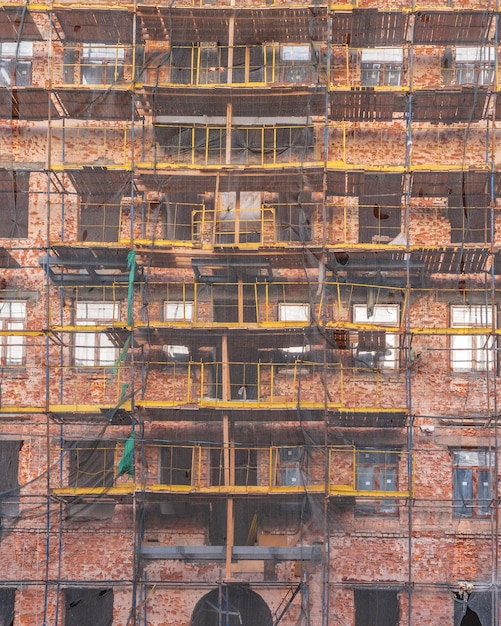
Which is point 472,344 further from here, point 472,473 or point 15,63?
point 15,63

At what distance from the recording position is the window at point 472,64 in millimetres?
20531

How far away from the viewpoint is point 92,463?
1955cm

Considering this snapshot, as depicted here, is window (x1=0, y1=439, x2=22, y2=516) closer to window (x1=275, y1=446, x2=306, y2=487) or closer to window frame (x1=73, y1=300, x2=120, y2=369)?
window frame (x1=73, y1=300, x2=120, y2=369)

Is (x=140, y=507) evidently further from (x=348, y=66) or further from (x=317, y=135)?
(x=348, y=66)

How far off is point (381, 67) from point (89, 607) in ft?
41.7

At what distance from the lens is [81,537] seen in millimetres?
19328

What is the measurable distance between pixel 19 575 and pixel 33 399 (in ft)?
11.3

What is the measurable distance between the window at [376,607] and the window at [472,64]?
10.6 meters

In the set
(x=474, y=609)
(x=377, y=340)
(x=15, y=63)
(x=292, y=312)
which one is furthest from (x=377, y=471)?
(x=15, y=63)

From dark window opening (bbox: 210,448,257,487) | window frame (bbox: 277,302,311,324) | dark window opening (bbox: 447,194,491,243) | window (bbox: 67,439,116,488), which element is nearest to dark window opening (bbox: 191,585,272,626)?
dark window opening (bbox: 210,448,257,487)

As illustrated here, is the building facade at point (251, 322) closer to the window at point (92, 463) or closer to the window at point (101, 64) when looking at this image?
the window at point (92, 463)

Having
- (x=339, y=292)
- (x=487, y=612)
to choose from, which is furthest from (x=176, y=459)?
(x=487, y=612)

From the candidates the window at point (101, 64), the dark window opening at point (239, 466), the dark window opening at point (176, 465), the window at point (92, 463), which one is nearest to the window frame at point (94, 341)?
the window at point (92, 463)

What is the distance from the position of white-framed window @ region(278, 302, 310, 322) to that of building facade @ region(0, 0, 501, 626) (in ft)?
0.19
